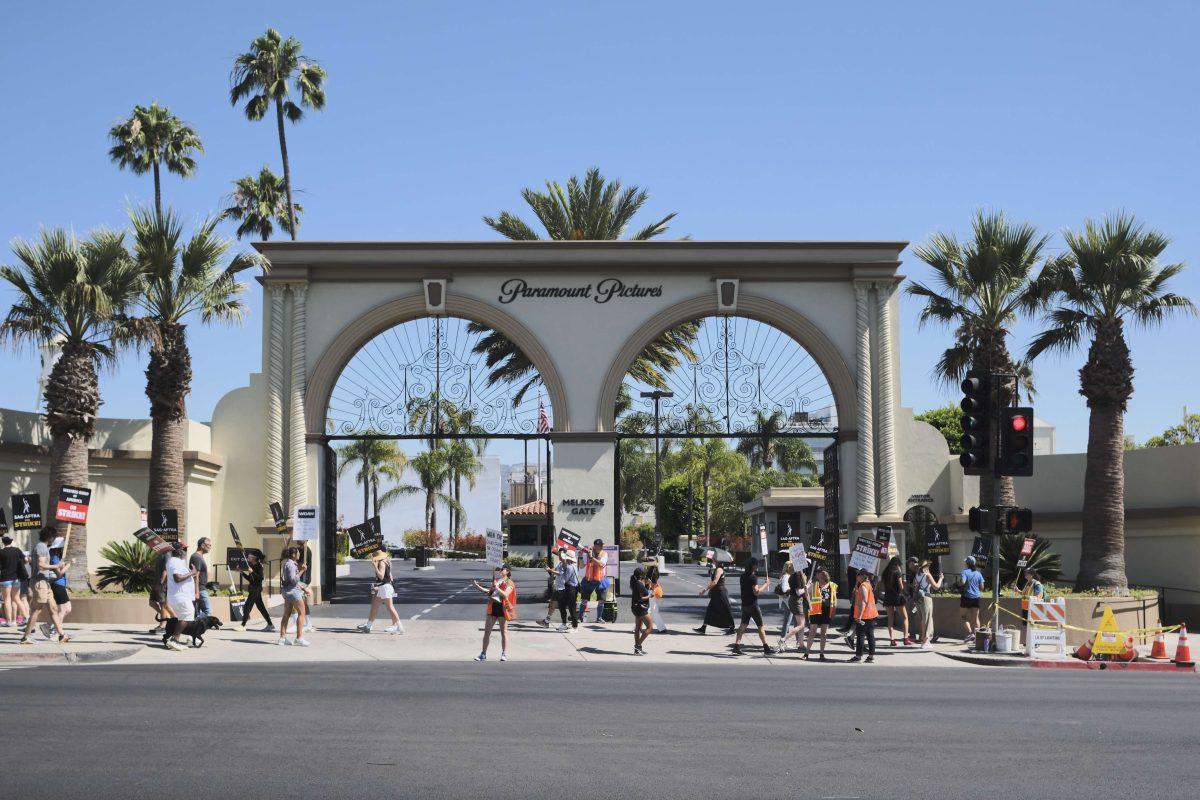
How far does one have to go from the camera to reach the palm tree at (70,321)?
24.1m

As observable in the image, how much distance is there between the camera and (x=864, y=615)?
20.4 meters

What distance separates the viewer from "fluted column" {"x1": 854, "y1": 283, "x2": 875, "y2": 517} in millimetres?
29359

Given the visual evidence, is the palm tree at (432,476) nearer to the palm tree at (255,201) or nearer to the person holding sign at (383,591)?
the palm tree at (255,201)

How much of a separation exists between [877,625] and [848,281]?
27.3 feet

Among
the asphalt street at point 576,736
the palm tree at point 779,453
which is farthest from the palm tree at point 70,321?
the palm tree at point 779,453

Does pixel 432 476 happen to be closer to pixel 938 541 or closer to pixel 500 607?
pixel 938 541

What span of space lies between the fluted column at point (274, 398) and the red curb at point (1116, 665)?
56.8 feet

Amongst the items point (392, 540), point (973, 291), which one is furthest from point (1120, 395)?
point (392, 540)

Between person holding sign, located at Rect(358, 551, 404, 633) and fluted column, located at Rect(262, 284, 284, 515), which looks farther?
fluted column, located at Rect(262, 284, 284, 515)

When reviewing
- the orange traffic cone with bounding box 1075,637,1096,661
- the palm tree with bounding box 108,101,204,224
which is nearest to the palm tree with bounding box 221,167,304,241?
the palm tree with bounding box 108,101,204,224

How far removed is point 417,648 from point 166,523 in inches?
286

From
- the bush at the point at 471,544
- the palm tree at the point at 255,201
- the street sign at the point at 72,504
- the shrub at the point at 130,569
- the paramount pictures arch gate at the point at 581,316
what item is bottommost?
the bush at the point at 471,544

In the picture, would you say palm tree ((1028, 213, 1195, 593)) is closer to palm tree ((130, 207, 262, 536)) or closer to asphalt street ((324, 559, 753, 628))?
asphalt street ((324, 559, 753, 628))

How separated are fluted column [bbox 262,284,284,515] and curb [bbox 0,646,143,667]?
1059 cm
